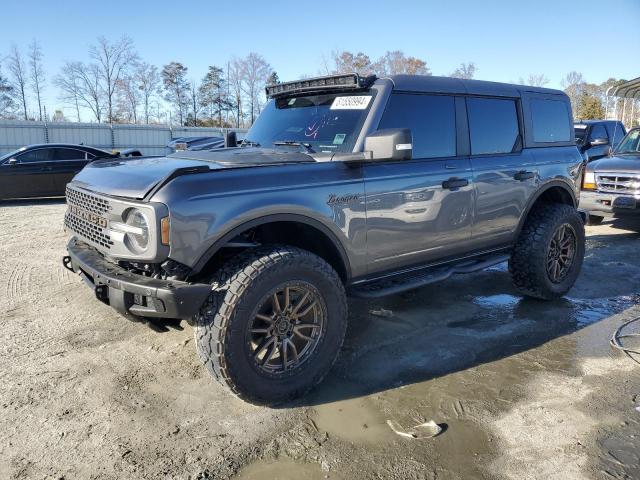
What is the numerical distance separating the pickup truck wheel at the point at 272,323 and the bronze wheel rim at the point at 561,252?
9.44 feet

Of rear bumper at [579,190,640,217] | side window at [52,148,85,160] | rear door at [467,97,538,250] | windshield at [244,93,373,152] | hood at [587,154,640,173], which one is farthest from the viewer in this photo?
side window at [52,148,85,160]

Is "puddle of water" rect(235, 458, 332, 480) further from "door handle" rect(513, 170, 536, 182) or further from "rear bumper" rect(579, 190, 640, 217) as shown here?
"rear bumper" rect(579, 190, 640, 217)

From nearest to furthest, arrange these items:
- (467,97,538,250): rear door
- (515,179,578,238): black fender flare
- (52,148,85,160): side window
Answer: (467,97,538,250): rear door < (515,179,578,238): black fender flare < (52,148,85,160): side window

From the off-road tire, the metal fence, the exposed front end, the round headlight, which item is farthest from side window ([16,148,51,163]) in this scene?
the off-road tire

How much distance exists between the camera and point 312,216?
3311 mm

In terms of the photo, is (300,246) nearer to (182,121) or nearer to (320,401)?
(320,401)

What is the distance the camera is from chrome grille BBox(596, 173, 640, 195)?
847cm

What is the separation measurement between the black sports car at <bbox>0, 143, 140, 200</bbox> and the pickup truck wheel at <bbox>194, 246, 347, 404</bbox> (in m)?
9.83

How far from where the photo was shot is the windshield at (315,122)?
3.82 metres

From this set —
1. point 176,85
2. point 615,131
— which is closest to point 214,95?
point 176,85

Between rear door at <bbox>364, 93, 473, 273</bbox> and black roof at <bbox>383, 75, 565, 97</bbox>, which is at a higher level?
black roof at <bbox>383, 75, 565, 97</bbox>

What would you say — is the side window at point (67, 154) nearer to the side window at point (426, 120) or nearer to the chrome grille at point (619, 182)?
the side window at point (426, 120)

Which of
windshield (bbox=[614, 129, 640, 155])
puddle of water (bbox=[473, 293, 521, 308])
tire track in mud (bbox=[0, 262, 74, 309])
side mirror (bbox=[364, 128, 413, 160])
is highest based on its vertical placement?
side mirror (bbox=[364, 128, 413, 160])

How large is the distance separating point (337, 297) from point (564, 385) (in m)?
1.74
